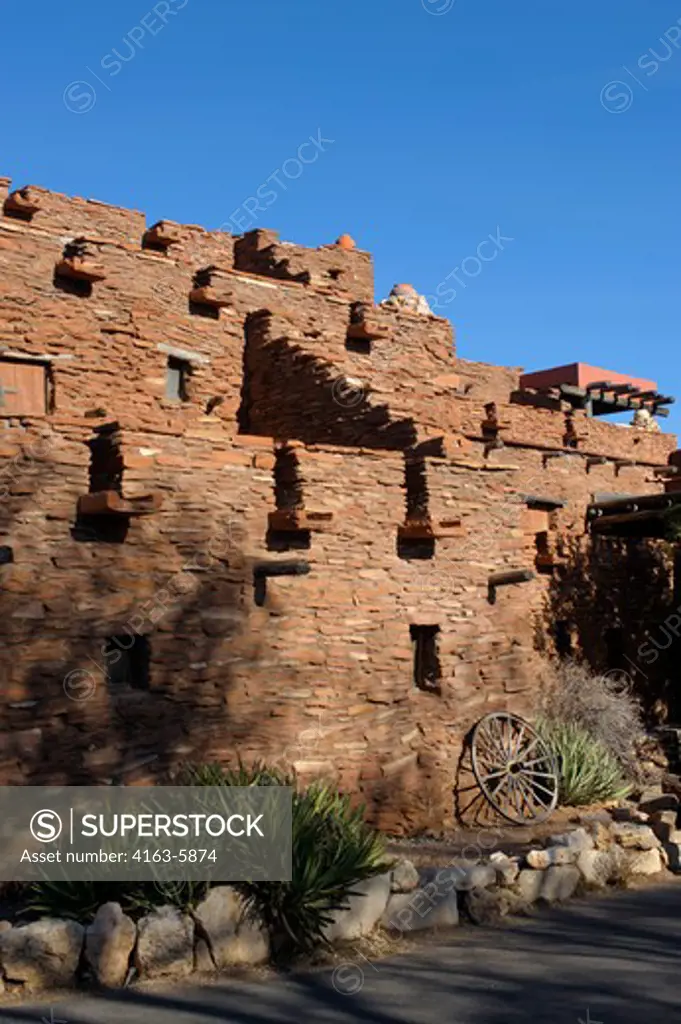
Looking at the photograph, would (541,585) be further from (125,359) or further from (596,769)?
(125,359)

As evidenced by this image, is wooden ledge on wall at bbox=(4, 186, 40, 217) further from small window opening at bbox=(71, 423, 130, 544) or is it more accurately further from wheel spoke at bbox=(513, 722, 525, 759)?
wheel spoke at bbox=(513, 722, 525, 759)

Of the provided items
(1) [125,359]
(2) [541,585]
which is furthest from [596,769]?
(1) [125,359]

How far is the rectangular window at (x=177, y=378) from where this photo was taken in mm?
15328

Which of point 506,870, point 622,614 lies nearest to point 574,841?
point 506,870

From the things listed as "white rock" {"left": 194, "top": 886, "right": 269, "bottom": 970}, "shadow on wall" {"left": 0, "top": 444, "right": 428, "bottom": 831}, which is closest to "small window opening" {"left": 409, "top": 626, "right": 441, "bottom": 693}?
"shadow on wall" {"left": 0, "top": 444, "right": 428, "bottom": 831}

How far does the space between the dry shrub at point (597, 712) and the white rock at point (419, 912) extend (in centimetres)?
532

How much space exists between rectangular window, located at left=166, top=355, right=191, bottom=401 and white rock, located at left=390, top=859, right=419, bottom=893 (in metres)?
8.32

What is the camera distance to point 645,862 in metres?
11.0

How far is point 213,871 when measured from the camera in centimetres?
816

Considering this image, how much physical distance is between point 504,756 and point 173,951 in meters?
5.92

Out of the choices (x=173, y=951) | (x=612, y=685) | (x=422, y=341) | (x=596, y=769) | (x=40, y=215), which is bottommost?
(x=173, y=951)

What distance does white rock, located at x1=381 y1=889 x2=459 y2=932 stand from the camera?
866 cm

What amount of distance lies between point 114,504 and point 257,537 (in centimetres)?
187

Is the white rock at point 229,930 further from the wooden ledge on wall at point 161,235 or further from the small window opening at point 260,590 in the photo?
the wooden ledge on wall at point 161,235
